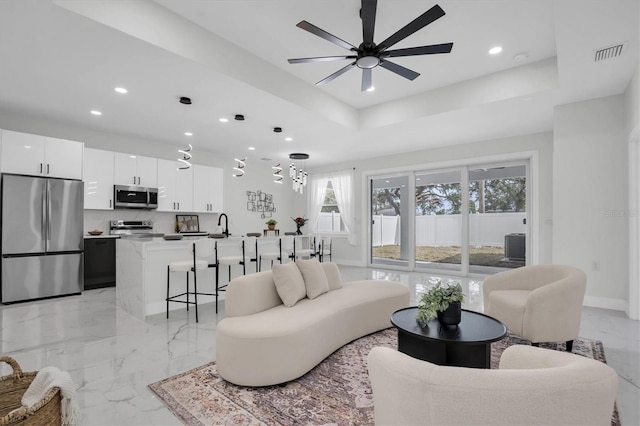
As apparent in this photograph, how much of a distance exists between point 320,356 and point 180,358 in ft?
4.08

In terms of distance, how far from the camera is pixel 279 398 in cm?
215

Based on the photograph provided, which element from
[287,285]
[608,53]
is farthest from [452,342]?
[608,53]

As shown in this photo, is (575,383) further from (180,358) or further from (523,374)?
(180,358)

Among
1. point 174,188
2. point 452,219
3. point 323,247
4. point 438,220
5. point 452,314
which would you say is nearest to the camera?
point 452,314

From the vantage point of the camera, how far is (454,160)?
22.5 feet

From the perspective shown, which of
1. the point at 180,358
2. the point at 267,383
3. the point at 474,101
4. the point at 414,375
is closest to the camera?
the point at 414,375

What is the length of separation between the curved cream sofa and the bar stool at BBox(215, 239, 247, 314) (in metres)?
1.75

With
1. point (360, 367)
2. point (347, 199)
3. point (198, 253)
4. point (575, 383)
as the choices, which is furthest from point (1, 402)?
point (347, 199)

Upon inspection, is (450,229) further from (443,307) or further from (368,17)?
(368,17)

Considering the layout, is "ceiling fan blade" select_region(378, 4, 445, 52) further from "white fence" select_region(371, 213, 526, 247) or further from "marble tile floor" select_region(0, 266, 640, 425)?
"white fence" select_region(371, 213, 526, 247)

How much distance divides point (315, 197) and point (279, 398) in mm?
7381

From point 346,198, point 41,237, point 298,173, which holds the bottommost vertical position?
point 41,237

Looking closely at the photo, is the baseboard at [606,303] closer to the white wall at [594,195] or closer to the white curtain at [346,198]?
the white wall at [594,195]

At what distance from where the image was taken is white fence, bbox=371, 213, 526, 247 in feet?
21.0
